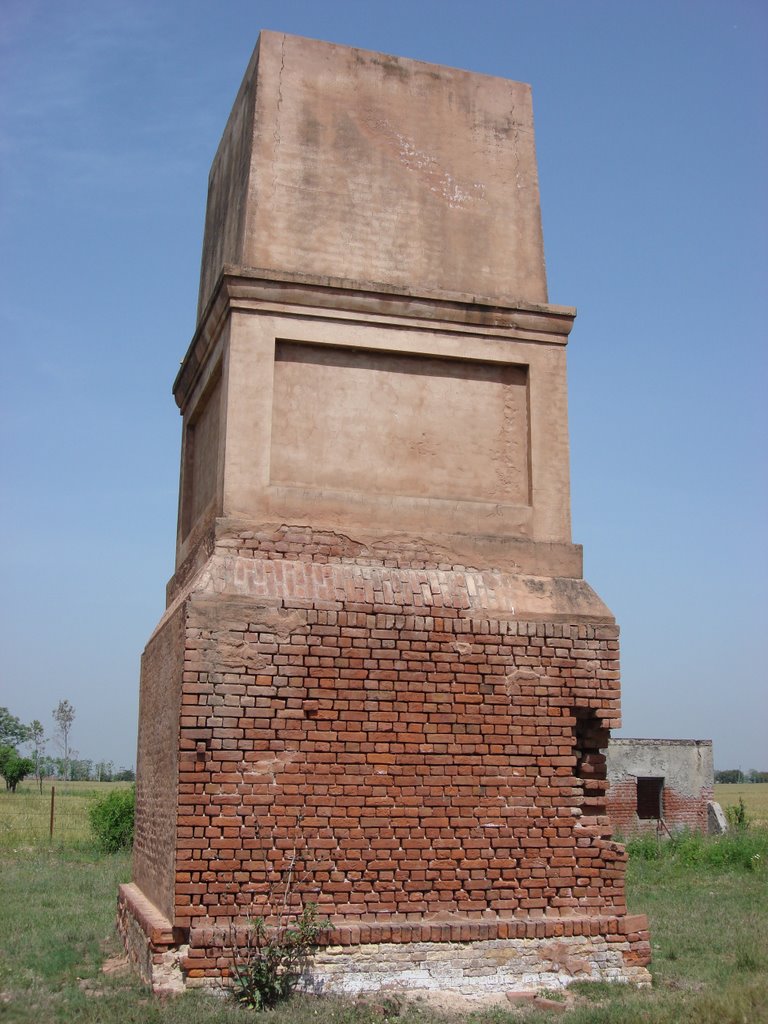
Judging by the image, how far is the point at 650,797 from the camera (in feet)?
81.4

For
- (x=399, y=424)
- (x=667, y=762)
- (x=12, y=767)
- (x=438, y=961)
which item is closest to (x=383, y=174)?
(x=399, y=424)

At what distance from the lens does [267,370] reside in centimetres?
788

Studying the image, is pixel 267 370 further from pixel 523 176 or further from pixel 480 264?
pixel 523 176

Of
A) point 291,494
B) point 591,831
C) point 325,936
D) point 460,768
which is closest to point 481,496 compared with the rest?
point 291,494

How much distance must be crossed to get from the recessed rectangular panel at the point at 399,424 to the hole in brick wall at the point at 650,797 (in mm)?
18269

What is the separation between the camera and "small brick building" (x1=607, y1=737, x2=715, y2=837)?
23.9 m

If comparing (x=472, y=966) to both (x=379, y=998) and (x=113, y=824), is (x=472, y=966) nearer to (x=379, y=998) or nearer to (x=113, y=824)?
(x=379, y=998)

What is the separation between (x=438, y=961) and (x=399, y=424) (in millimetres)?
3963

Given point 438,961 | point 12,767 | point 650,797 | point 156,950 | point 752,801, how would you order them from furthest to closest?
point 752,801 < point 12,767 < point 650,797 < point 438,961 < point 156,950

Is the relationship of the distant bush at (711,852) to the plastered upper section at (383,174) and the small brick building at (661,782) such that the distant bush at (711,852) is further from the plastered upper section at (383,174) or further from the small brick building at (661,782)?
the plastered upper section at (383,174)

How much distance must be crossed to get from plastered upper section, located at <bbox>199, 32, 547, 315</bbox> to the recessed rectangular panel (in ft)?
2.30

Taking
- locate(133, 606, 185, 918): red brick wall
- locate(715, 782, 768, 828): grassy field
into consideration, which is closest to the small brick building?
locate(715, 782, 768, 828): grassy field

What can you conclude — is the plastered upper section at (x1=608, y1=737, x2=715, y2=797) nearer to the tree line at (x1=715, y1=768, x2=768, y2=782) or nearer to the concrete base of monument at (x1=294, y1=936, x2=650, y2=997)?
the concrete base of monument at (x1=294, y1=936, x2=650, y2=997)

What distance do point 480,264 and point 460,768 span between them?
165 inches
